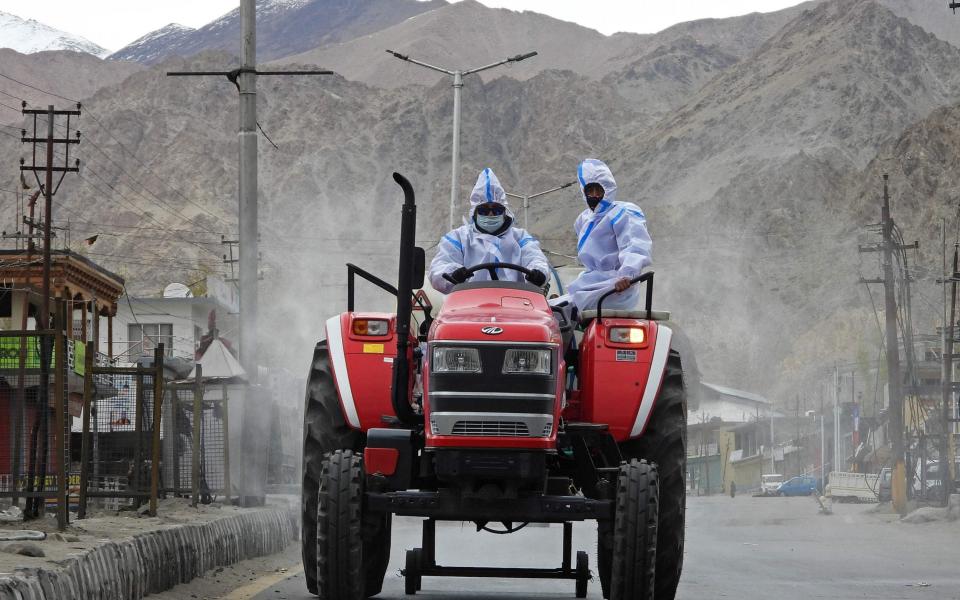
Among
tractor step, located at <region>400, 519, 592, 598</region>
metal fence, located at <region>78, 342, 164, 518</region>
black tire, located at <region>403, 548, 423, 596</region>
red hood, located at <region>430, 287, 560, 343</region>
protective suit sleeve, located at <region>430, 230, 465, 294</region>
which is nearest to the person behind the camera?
red hood, located at <region>430, 287, 560, 343</region>

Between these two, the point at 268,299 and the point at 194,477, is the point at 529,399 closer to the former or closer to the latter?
the point at 194,477

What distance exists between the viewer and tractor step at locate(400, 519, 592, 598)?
31.0 ft

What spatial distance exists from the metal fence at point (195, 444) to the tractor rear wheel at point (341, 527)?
9.52 meters

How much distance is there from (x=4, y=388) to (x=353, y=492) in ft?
17.0

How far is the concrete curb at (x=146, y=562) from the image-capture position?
25.4ft

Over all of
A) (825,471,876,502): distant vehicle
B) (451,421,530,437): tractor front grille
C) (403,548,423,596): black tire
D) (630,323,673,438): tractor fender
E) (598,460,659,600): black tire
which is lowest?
(825,471,876,502): distant vehicle

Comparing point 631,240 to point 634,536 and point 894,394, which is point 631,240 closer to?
point 634,536

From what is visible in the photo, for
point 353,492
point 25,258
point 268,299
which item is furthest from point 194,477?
point 268,299

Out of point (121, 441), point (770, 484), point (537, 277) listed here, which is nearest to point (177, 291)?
point (770, 484)

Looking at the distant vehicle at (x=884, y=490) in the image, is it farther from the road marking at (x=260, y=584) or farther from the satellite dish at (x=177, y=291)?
the road marking at (x=260, y=584)

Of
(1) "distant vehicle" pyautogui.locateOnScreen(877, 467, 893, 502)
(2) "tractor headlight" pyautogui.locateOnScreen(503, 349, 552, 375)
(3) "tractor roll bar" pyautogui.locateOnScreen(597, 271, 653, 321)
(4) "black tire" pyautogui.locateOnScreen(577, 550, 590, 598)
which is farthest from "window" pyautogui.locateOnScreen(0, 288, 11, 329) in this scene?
(2) "tractor headlight" pyautogui.locateOnScreen(503, 349, 552, 375)

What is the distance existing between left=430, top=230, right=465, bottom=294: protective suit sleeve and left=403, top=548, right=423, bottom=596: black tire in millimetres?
1650

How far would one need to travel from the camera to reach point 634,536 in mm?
7844

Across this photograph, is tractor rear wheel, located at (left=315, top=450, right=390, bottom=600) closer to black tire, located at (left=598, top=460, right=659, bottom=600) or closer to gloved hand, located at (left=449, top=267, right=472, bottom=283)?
black tire, located at (left=598, top=460, right=659, bottom=600)
